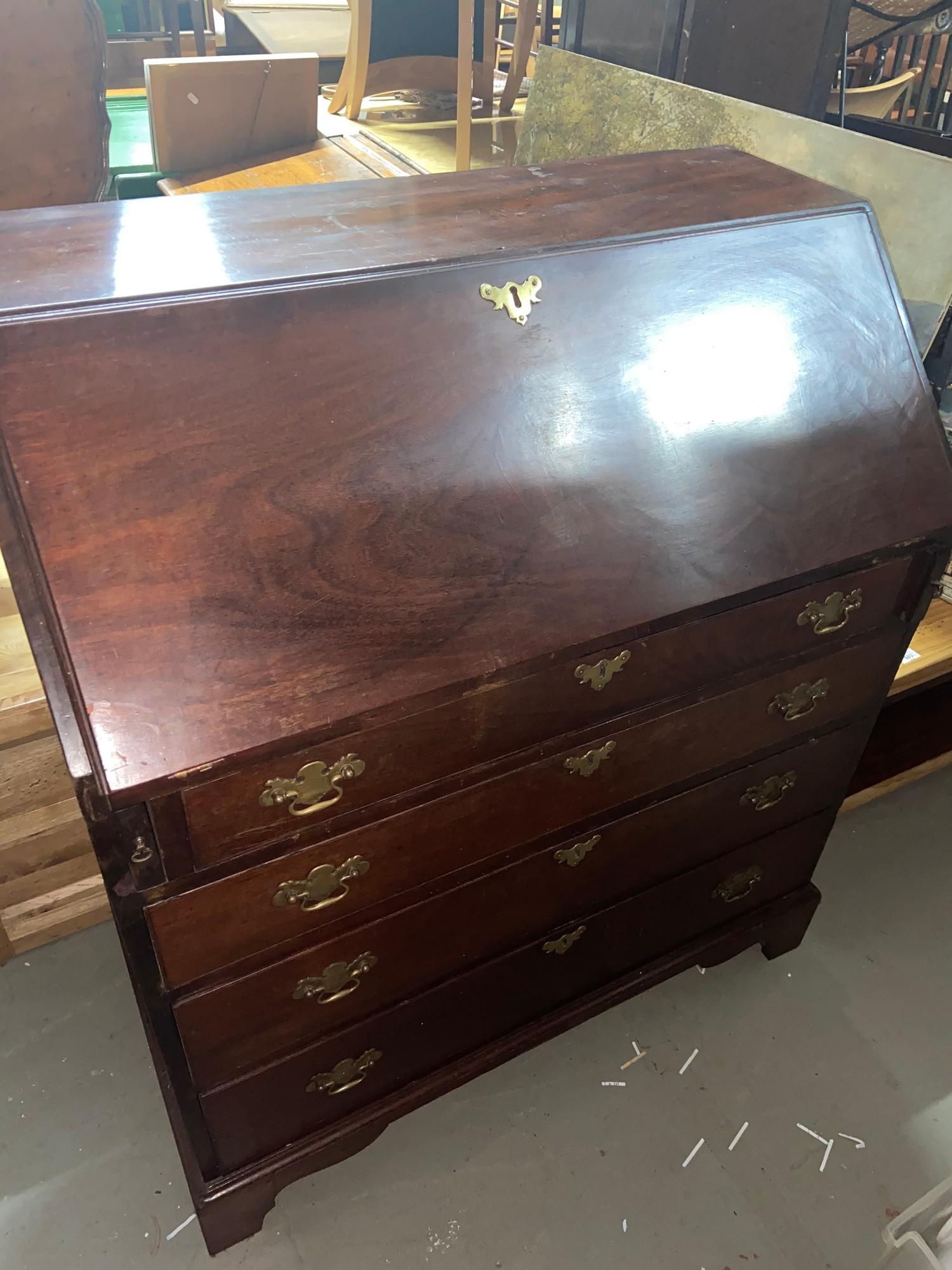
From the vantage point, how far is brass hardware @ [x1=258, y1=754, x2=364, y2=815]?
91 cm

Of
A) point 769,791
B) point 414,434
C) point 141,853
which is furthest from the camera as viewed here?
point 769,791

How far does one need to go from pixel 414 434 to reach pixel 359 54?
2477mm

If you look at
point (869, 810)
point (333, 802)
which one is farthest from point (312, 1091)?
point (869, 810)

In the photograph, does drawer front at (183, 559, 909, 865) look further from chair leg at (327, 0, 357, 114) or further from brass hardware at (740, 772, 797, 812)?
chair leg at (327, 0, 357, 114)

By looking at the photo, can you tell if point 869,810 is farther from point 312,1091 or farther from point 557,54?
point 557,54

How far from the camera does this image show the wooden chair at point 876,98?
247cm

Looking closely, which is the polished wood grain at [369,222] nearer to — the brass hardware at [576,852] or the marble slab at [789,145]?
the marble slab at [789,145]

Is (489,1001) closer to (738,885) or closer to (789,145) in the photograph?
(738,885)

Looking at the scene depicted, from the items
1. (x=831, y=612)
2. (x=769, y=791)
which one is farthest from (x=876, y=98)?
(x=769, y=791)

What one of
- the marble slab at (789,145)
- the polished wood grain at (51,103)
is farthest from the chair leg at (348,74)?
the polished wood grain at (51,103)

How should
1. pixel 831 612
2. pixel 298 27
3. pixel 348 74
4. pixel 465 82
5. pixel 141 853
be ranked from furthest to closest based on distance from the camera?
pixel 298 27 < pixel 348 74 < pixel 465 82 < pixel 831 612 < pixel 141 853

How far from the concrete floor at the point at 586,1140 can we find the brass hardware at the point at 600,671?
93 centimetres

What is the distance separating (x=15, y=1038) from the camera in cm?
162

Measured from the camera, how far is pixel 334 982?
1.17 m
